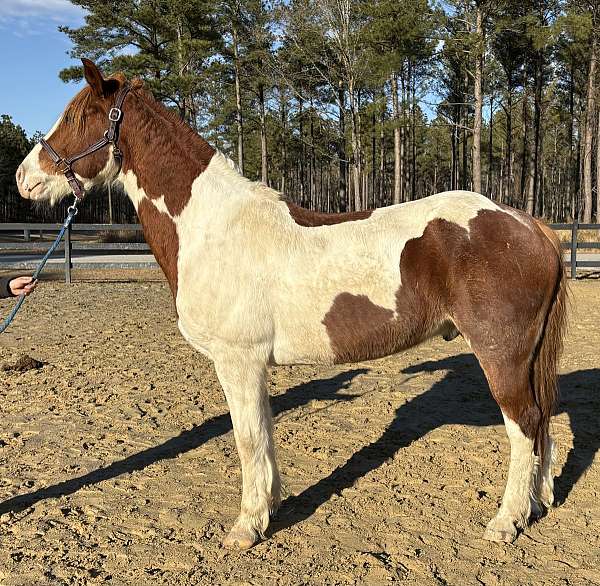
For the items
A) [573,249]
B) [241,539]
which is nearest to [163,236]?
[241,539]

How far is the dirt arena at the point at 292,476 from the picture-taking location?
284 cm

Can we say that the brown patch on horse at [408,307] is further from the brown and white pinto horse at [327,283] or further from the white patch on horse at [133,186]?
the white patch on horse at [133,186]

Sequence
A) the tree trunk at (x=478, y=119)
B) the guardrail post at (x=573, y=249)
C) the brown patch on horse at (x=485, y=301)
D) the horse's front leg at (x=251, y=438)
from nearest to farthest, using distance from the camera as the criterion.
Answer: the brown patch on horse at (x=485, y=301) < the horse's front leg at (x=251, y=438) < the guardrail post at (x=573, y=249) < the tree trunk at (x=478, y=119)

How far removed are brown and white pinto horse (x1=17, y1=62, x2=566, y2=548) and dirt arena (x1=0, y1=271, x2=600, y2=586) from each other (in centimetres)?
27

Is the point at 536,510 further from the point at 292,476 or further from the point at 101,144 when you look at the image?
the point at 101,144

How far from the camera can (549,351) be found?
3.15 metres

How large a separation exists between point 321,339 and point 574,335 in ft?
21.3

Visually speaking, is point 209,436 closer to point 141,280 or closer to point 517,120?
point 141,280

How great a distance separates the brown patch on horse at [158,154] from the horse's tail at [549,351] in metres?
2.08

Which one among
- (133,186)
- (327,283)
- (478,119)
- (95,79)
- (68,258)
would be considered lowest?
(68,258)

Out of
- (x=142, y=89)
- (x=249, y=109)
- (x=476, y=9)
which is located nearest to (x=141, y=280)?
(x=142, y=89)

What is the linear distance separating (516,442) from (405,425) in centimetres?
180

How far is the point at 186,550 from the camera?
2.97 m

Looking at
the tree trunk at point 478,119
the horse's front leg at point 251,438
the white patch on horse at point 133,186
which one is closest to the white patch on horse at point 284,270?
the horse's front leg at point 251,438
